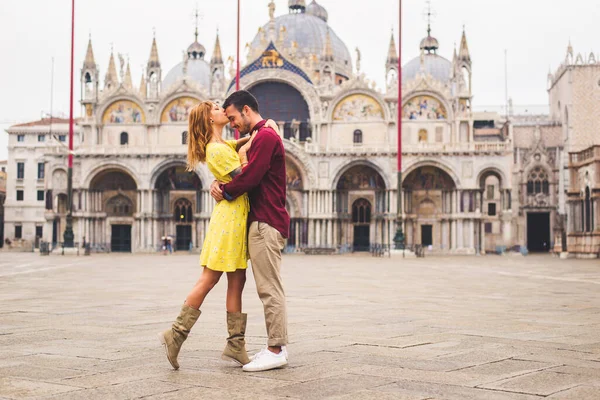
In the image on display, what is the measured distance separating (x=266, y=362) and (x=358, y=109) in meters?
49.3

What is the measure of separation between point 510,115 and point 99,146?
41.0 meters

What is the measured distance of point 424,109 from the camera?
178 feet

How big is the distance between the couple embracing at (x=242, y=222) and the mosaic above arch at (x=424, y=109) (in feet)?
158

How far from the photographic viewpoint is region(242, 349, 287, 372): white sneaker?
6.08 metres

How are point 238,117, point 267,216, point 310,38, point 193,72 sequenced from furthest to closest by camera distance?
1. point 193,72
2. point 310,38
3. point 238,117
4. point 267,216

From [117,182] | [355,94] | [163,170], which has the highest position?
[355,94]

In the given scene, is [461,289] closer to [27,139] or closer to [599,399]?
[599,399]

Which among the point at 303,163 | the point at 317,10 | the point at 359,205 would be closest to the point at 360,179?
the point at 359,205

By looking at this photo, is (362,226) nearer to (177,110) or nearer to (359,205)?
(359,205)

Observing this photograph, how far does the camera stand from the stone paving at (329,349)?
5.32m

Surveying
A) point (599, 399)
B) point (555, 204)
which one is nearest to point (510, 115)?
point (555, 204)

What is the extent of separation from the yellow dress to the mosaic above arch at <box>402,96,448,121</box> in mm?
48467

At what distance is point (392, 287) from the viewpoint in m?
16.7

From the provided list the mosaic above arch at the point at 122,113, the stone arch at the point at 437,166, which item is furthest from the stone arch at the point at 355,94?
the mosaic above arch at the point at 122,113
